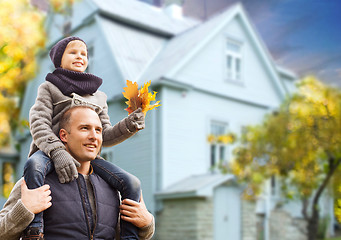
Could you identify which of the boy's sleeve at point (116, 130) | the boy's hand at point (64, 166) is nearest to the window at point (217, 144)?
the boy's sleeve at point (116, 130)

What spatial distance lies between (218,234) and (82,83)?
9.42 m

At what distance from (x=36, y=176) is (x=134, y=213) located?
20.0 inches

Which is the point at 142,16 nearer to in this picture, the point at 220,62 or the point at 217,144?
the point at 220,62

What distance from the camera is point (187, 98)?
11.8 meters

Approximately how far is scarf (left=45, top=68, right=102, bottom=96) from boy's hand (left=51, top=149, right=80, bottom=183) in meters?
0.40

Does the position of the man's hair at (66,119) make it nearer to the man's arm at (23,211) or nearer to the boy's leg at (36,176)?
the boy's leg at (36,176)

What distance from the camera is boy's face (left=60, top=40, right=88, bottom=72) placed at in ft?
7.88

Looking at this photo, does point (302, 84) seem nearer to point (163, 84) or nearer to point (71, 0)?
point (163, 84)

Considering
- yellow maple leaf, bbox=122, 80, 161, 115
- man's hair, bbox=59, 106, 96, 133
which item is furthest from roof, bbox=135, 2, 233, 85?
man's hair, bbox=59, 106, 96, 133

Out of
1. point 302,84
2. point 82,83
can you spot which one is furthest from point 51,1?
point 82,83

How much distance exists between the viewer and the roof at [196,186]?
1006cm

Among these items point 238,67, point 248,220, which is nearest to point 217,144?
point 248,220

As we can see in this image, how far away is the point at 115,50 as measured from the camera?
11453 millimetres

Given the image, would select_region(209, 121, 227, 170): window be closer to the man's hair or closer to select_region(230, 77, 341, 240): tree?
select_region(230, 77, 341, 240): tree
